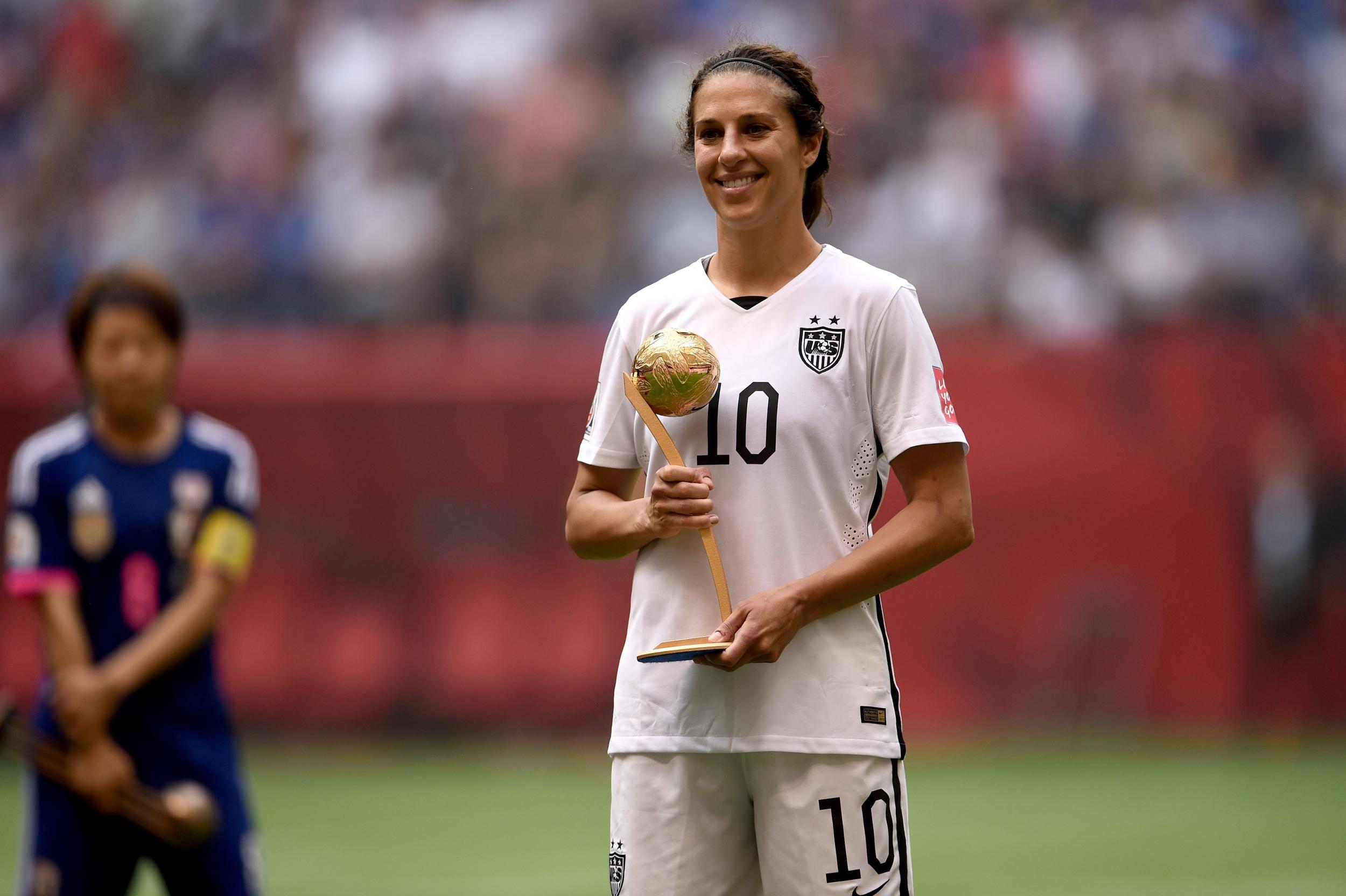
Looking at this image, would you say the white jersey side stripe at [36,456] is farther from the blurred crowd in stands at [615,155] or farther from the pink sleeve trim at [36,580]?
the blurred crowd in stands at [615,155]

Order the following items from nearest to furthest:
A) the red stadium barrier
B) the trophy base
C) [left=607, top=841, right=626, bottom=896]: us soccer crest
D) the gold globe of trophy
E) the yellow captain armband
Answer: the trophy base, the gold globe of trophy, [left=607, top=841, right=626, bottom=896]: us soccer crest, the yellow captain armband, the red stadium barrier

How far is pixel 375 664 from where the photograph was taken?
12117 mm

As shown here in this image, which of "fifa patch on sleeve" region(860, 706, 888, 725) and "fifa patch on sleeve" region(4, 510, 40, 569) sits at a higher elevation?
"fifa patch on sleeve" region(4, 510, 40, 569)

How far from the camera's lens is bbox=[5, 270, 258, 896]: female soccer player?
484 centimetres

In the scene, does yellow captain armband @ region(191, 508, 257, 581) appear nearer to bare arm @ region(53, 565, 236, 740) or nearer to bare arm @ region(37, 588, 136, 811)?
bare arm @ region(53, 565, 236, 740)

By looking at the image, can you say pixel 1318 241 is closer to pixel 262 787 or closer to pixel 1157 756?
pixel 1157 756

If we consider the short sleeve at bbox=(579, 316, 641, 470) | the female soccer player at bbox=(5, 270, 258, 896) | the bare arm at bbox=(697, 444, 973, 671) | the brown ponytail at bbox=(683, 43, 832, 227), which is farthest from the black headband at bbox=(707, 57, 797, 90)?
the female soccer player at bbox=(5, 270, 258, 896)

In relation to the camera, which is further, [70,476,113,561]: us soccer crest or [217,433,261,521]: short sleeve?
[217,433,261,521]: short sleeve

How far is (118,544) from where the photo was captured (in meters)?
5.05

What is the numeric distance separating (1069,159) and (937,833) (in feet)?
23.0

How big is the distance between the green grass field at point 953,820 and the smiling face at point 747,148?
15.2 ft

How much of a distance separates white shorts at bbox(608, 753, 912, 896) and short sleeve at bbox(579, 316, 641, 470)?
2.27ft

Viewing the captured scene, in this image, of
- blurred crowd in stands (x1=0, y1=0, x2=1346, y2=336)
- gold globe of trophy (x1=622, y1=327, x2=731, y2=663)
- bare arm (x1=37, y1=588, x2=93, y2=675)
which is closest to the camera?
gold globe of trophy (x1=622, y1=327, x2=731, y2=663)

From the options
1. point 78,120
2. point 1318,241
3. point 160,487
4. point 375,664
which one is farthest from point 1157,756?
point 78,120
